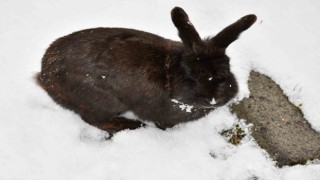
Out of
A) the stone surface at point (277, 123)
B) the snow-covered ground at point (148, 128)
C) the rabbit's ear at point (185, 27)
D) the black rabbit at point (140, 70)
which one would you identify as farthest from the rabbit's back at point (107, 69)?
the stone surface at point (277, 123)

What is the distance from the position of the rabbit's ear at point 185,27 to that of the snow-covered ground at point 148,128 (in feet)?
3.07

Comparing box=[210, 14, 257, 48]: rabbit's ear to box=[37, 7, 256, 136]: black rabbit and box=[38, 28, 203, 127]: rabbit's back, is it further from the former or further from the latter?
box=[38, 28, 203, 127]: rabbit's back

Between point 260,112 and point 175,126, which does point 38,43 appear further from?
point 260,112

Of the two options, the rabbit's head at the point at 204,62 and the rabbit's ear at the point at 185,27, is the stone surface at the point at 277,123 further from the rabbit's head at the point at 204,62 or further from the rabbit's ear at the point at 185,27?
the rabbit's ear at the point at 185,27

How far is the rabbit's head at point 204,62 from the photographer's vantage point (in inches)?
106

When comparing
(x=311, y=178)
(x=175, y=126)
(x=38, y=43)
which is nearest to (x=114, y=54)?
(x=175, y=126)

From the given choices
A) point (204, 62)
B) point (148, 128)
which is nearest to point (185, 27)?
point (204, 62)

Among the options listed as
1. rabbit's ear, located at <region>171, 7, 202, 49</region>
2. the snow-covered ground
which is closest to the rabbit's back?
rabbit's ear, located at <region>171, 7, 202, 49</region>

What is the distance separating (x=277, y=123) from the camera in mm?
3533

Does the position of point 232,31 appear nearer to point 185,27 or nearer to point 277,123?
point 185,27

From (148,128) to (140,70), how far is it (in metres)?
0.73

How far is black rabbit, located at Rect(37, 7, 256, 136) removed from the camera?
275 centimetres

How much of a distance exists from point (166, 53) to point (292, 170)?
134 centimetres

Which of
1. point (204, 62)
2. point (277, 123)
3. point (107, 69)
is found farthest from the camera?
point (277, 123)
